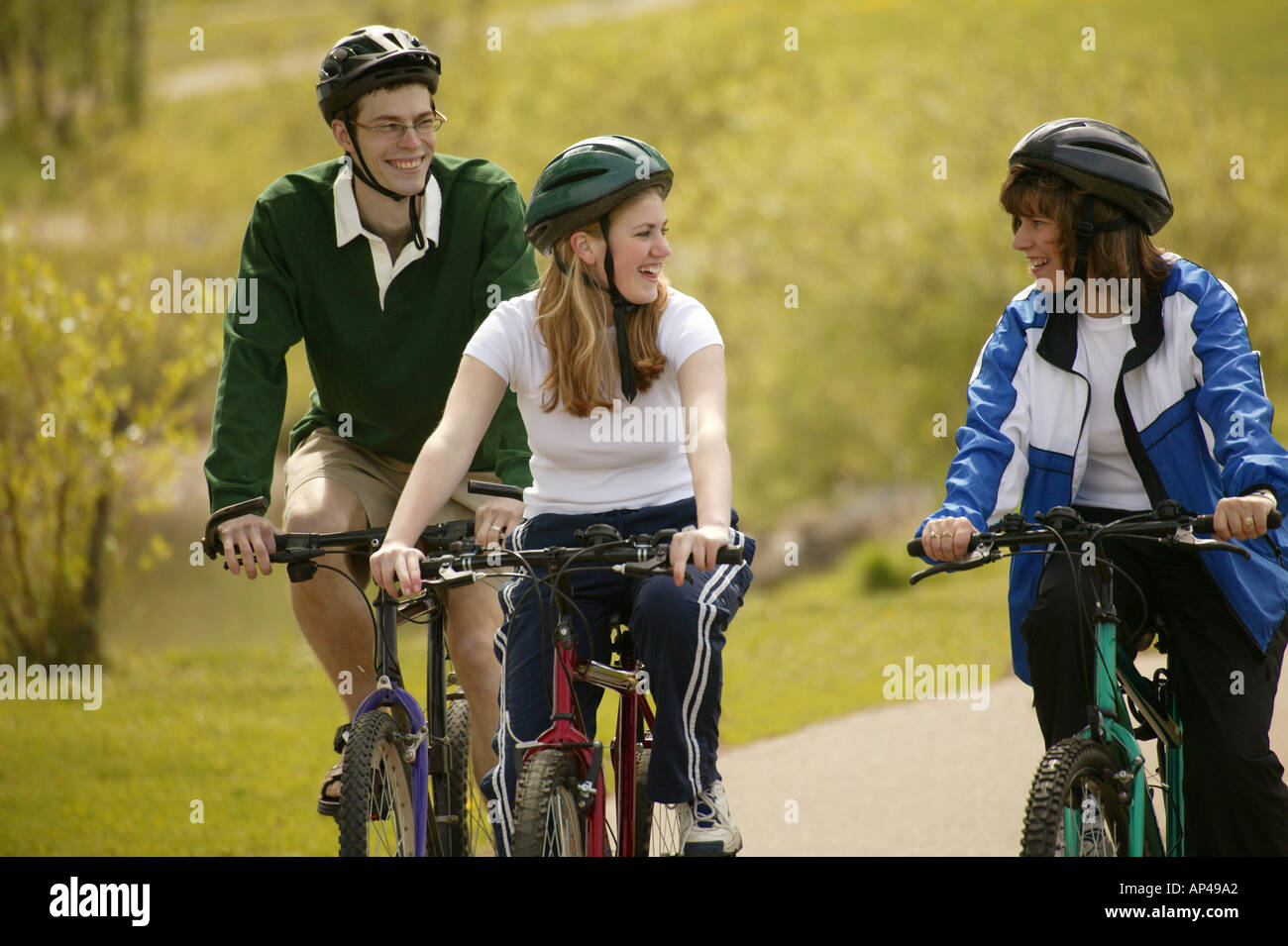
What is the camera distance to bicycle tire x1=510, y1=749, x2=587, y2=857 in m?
3.05

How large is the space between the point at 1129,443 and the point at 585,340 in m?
1.31

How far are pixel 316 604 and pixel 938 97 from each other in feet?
51.7

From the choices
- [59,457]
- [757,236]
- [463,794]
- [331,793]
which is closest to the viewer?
[331,793]

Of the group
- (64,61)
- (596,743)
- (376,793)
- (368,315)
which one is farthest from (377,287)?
(64,61)

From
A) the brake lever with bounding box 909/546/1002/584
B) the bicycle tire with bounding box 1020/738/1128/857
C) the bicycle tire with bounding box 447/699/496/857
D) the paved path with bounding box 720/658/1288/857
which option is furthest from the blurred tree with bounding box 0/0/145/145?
the bicycle tire with bounding box 1020/738/1128/857

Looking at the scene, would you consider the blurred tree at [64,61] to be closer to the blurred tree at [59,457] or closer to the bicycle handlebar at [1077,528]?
the blurred tree at [59,457]

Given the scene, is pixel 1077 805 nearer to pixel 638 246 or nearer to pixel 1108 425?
pixel 1108 425

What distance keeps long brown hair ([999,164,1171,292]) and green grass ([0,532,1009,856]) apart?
11.0 ft

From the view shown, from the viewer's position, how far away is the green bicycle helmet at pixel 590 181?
3447mm

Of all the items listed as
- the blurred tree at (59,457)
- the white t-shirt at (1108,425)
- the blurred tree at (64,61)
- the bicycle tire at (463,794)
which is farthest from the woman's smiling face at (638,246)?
the blurred tree at (64,61)

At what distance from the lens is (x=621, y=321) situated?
3484mm

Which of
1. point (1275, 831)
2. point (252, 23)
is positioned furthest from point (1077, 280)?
point (252, 23)
